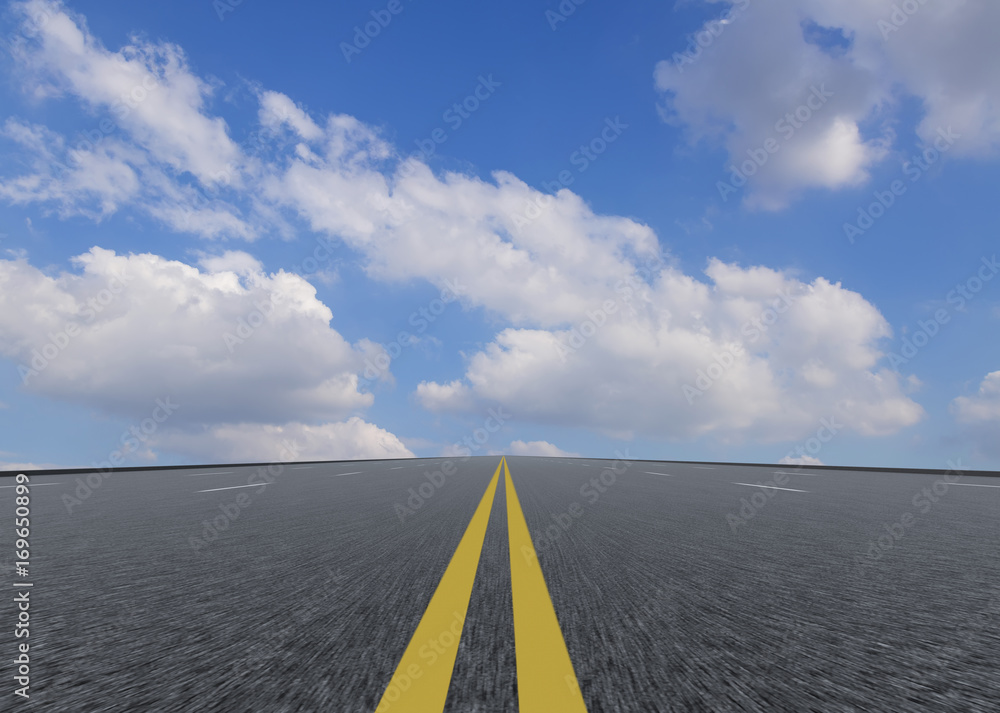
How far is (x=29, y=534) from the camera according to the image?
225 inches

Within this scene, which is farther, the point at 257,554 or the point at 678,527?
the point at 678,527

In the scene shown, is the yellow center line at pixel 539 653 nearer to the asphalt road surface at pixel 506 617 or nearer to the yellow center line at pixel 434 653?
the asphalt road surface at pixel 506 617

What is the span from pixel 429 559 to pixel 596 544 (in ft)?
5.35

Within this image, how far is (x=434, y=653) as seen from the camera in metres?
2.54

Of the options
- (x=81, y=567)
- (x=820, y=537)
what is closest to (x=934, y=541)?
(x=820, y=537)

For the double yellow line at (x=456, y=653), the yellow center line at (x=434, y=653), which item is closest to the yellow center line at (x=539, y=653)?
the double yellow line at (x=456, y=653)

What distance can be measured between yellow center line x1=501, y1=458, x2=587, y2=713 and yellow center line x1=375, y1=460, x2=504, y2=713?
286 millimetres

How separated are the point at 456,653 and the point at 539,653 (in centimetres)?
36

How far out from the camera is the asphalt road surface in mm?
2182

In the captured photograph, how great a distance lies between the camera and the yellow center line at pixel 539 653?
6.78ft

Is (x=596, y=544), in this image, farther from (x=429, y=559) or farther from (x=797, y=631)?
(x=797, y=631)

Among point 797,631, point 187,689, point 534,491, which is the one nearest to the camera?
point 187,689

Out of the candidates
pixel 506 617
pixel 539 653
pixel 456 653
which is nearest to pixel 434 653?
pixel 456 653

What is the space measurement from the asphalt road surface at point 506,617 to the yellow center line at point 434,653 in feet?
0.04
